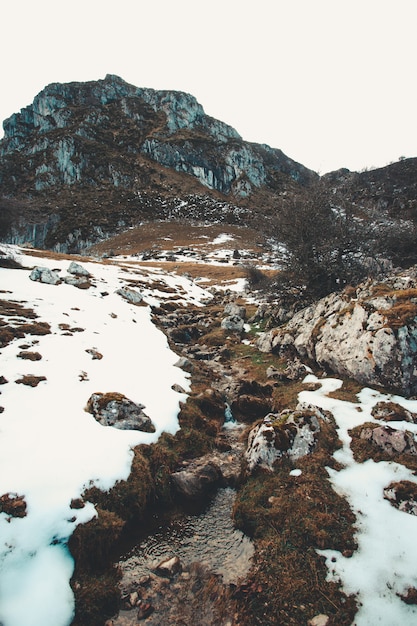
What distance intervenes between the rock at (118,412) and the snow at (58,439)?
13.4 inches

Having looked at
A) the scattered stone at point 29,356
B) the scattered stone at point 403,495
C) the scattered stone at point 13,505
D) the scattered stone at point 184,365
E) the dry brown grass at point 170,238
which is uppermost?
the dry brown grass at point 170,238

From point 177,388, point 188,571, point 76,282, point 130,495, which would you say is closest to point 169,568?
point 188,571

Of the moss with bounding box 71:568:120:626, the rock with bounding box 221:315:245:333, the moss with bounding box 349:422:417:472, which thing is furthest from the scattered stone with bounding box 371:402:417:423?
the rock with bounding box 221:315:245:333

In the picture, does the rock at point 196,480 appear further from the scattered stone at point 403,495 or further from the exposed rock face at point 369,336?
the exposed rock face at point 369,336

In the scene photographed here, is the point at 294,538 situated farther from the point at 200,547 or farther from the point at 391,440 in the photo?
the point at 391,440

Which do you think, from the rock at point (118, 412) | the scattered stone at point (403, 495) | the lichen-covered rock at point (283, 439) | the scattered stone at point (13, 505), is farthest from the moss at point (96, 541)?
the scattered stone at point (403, 495)

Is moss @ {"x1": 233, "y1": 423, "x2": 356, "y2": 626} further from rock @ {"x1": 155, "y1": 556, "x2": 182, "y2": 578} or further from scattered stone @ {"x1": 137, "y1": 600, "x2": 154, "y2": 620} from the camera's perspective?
Answer: scattered stone @ {"x1": 137, "y1": 600, "x2": 154, "y2": 620}

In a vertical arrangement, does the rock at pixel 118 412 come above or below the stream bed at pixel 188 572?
above

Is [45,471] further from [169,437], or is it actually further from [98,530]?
[169,437]

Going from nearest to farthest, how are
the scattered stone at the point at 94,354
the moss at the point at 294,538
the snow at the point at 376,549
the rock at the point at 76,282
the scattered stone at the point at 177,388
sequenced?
the snow at the point at 376,549 < the moss at the point at 294,538 < the scattered stone at the point at 177,388 < the scattered stone at the point at 94,354 < the rock at the point at 76,282

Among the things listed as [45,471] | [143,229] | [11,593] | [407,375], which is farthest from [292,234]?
[143,229]

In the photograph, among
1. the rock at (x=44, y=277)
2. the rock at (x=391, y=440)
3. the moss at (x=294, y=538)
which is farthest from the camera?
the rock at (x=44, y=277)

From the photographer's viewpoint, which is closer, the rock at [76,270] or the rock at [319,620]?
the rock at [319,620]

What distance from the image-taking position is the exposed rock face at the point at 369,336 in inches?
521
